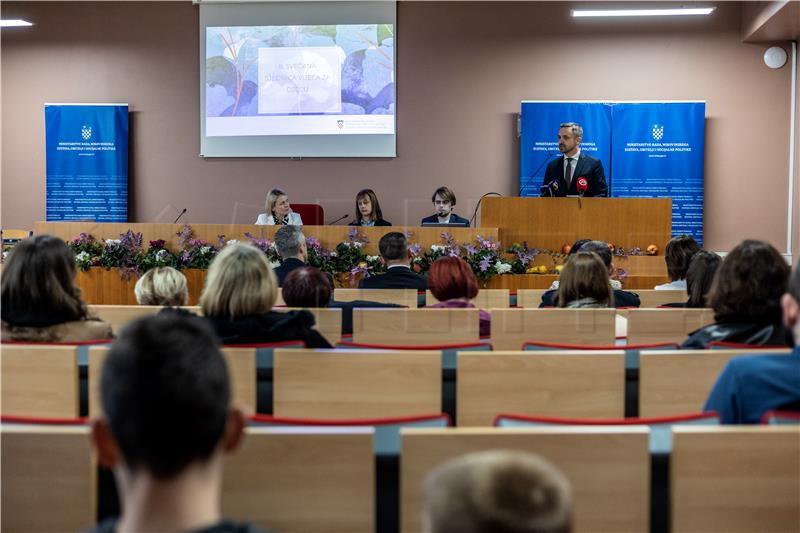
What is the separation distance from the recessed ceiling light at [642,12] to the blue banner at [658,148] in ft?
3.23

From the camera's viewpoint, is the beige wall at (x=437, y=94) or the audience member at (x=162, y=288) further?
the beige wall at (x=437, y=94)

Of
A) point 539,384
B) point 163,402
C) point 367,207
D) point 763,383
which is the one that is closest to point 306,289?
point 539,384

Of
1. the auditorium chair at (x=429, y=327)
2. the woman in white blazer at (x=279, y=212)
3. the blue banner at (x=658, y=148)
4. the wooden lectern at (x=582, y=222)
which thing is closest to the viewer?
the auditorium chair at (x=429, y=327)

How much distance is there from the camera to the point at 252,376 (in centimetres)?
242

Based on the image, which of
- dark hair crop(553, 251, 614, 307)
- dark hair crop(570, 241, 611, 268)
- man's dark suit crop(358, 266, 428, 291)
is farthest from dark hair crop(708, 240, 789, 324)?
man's dark suit crop(358, 266, 428, 291)

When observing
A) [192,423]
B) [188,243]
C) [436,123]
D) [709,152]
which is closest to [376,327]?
[192,423]

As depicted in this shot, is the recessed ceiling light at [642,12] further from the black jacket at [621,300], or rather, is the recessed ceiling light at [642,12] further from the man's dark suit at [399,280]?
the black jacket at [621,300]

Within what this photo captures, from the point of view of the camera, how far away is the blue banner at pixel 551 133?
8898 millimetres

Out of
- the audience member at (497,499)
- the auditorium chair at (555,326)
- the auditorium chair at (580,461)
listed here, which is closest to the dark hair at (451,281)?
the auditorium chair at (555,326)

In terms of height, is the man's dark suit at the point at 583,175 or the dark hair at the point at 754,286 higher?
the man's dark suit at the point at 583,175

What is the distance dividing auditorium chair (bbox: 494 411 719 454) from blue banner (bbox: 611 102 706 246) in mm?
7540

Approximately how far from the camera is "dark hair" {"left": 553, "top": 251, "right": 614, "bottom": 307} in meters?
3.59

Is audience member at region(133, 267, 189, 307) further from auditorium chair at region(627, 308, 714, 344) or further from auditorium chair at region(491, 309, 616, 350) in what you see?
auditorium chair at region(627, 308, 714, 344)

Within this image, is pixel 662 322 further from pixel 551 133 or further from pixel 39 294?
pixel 551 133
